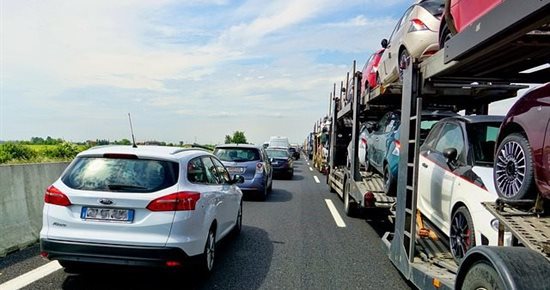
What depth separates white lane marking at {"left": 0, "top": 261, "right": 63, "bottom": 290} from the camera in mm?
4810

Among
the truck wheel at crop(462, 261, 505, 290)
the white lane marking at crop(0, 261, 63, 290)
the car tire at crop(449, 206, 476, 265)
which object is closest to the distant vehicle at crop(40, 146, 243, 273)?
the white lane marking at crop(0, 261, 63, 290)

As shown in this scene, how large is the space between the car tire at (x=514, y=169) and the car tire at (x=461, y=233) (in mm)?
745

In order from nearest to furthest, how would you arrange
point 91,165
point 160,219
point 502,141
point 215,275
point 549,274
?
point 549,274 < point 502,141 < point 160,219 < point 91,165 < point 215,275

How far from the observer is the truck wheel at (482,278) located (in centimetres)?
276

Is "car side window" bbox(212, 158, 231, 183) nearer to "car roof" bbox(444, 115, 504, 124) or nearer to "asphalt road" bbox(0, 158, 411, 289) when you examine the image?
"asphalt road" bbox(0, 158, 411, 289)

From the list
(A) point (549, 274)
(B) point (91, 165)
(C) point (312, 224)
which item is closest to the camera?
(A) point (549, 274)

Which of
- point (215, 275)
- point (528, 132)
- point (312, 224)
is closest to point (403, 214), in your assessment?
point (528, 132)

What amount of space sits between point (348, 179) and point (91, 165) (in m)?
6.07

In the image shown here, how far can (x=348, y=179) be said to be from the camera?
999 centimetres

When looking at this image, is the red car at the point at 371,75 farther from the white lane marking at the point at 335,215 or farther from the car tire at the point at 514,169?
the car tire at the point at 514,169

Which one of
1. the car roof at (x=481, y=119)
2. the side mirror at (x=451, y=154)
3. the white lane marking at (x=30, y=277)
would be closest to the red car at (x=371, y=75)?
the car roof at (x=481, y=119)

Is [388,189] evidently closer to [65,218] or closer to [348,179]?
[348,179]

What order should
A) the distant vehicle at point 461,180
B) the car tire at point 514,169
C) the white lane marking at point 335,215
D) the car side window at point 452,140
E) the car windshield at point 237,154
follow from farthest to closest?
the car windshield at point 237,154, the white lane marking at point 335,215, the car side window at point 452,140, the distant vehicle at point 461,180, the car tire at point 514,169

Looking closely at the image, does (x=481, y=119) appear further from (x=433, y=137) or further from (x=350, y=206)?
(x=350, y=206)
